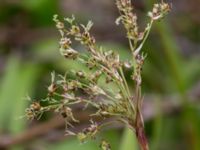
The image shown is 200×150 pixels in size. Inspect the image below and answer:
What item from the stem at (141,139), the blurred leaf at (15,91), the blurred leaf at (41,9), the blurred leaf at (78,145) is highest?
the blurred leaf at (41,9)

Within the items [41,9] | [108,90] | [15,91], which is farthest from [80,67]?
[108,90]

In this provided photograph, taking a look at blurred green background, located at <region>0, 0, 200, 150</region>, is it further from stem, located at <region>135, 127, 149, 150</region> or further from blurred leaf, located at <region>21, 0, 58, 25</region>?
stem, located at <region>135, 127, 149, 150</region>

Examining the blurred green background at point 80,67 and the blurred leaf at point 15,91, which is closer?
the blurred green background at point 80,67

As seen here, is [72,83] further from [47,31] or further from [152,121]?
[47,31]

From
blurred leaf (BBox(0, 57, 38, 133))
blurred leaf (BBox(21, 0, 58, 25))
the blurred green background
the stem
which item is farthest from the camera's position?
blurred leaf (BBox(21, 0, 58, 25))

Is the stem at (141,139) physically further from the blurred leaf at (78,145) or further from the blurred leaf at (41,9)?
the blurred leaf at (41,9)

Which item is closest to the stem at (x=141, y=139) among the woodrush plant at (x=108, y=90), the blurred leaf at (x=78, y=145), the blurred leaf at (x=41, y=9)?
the woodrush plant at (x=108, y=90)

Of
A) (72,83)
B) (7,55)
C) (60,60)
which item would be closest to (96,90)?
(72,83)

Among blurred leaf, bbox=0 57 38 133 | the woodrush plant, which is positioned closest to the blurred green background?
blurred leaf, bbox=0 57 38 133

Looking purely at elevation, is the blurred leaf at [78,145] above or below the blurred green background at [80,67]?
below

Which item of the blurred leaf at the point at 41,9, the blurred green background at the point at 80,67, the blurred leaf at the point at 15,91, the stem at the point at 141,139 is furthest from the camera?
the blurred leaf at the point at 41,9
